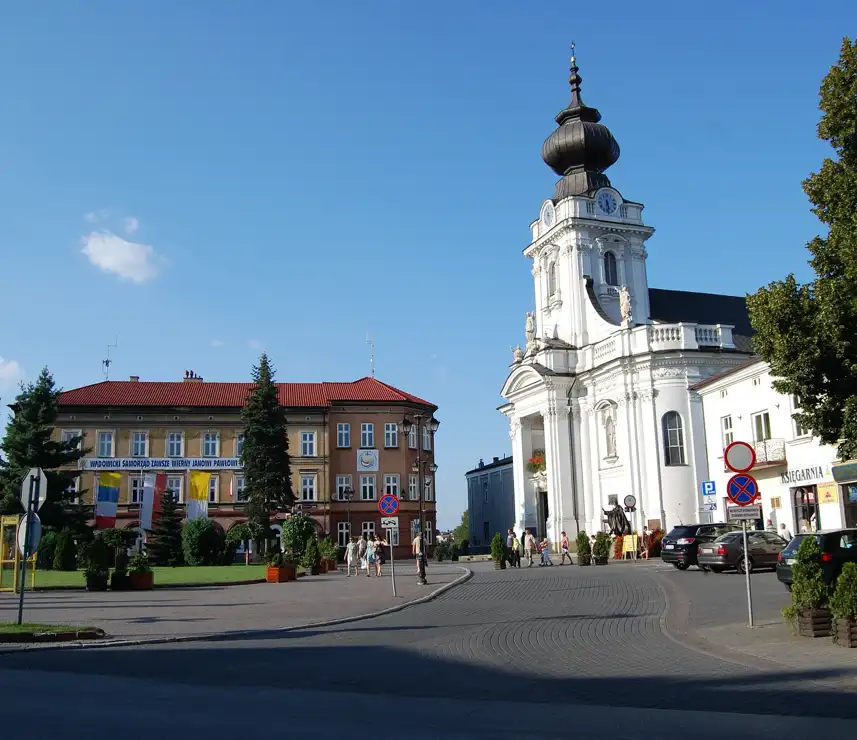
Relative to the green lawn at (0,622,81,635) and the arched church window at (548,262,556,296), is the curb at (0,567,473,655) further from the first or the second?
the arched church window at (548,262,556,296)

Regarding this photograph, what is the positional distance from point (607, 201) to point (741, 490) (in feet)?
143

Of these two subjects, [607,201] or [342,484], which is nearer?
[607,201]

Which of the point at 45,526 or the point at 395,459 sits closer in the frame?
the point at 45,526

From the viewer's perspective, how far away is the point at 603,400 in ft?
169

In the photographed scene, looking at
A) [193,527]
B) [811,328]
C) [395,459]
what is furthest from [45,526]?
[811,328]

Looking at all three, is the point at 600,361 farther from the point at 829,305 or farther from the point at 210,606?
the point at 829,305

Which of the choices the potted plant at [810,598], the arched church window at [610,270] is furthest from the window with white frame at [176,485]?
the potted plant at [810,598]

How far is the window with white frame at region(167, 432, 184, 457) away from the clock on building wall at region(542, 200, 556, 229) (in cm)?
2964

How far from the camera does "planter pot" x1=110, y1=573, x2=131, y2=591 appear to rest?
27141mm

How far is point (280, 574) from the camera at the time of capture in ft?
103

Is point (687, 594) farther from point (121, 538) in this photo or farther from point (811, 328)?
point (121, 538)

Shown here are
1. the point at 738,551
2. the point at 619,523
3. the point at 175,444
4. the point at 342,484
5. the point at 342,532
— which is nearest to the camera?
the point at 738,551

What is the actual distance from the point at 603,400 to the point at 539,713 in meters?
44.5

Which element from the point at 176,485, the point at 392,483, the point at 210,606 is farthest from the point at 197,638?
the point at 176,485
